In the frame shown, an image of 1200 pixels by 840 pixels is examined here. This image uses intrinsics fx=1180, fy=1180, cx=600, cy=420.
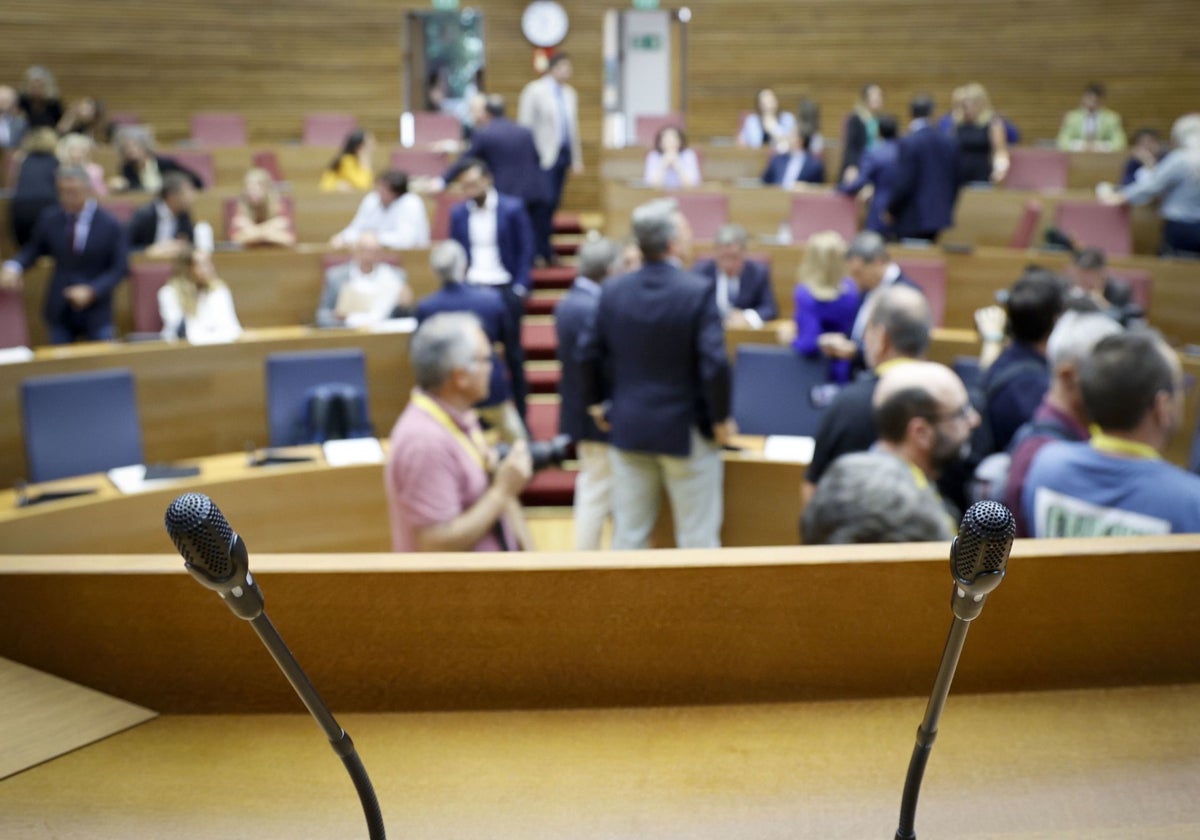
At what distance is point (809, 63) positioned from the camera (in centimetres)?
1299

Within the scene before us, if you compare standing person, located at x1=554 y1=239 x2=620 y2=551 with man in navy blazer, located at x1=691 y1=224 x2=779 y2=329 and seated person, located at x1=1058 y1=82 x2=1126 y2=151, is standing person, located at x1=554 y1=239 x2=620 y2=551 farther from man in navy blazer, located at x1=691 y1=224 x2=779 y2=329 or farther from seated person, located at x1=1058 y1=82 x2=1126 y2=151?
seated person, located at x1=1058 y1=82 x2=1126 y2=151

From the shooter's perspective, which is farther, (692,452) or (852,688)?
(692,452)

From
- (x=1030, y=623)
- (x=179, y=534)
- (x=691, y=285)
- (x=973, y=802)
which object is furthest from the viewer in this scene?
(x=691, y=285)

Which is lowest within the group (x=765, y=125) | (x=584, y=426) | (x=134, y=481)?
(x=134, y=481)

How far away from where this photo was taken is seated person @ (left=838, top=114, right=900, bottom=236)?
7.64 m

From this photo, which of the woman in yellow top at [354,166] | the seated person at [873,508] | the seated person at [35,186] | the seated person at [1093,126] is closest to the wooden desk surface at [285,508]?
the seated person at [873,508]

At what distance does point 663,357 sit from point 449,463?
1.43 m

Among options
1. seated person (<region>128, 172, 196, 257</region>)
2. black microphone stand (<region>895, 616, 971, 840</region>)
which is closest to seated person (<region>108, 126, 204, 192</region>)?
seated person (<region>128, 172, 196, 257</region>)

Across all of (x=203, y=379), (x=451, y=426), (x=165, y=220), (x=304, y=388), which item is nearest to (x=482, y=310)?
(x=304, y=388)

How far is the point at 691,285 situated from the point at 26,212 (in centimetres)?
571

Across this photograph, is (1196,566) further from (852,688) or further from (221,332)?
(221,332)

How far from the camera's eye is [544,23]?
12.9 meters

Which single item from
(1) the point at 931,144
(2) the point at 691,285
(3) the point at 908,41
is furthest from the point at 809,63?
(2) the point at 691,285

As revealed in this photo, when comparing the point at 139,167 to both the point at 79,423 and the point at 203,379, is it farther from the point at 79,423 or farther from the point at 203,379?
the point at 79,423
